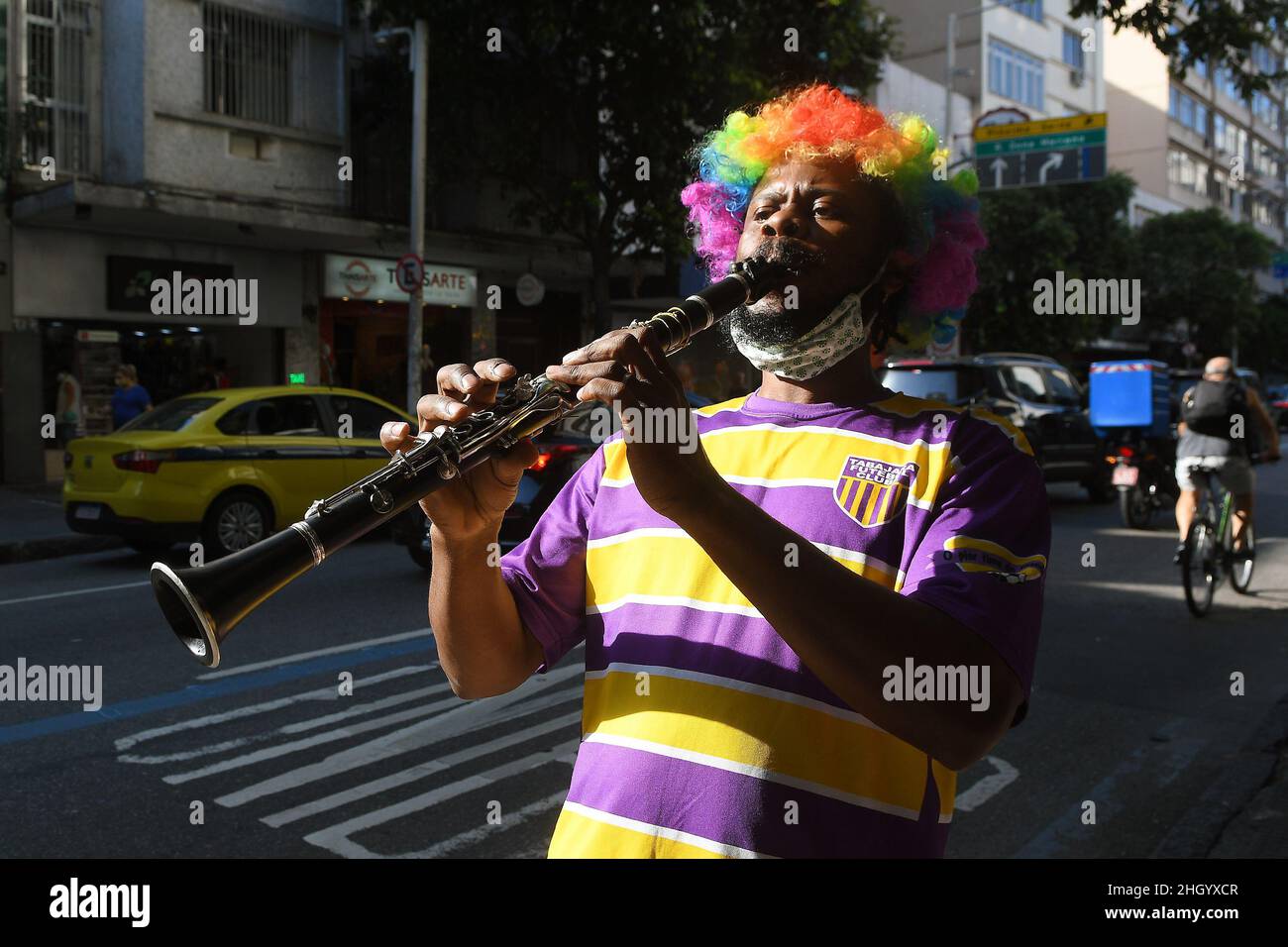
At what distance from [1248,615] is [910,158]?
7.38 metres

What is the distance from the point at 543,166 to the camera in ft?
58.8

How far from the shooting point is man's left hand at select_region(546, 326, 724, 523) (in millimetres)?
1376

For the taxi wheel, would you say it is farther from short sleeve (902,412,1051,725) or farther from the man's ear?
short sleeve (902,412,1051,725)

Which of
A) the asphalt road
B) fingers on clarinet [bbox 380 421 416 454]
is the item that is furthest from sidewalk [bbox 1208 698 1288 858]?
fingers on clarinet [bbox 380 421 416 454]

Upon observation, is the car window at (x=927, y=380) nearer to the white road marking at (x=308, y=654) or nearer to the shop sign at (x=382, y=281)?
the white road marking at (x=308, y=654)

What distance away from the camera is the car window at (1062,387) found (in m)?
14.6

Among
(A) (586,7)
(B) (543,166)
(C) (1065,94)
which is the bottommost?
(B) (543,166)

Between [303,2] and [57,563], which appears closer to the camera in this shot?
[57,563]

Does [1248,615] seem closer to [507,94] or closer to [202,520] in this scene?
[202,520]

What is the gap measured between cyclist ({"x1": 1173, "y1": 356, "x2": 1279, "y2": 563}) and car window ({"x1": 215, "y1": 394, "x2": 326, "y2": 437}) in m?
7.48

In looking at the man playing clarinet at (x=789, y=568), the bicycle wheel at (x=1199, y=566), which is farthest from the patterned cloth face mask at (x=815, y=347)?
the bicycle wheel at (x=1199, y=566)

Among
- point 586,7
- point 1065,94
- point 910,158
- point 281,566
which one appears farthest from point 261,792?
point 1065,94

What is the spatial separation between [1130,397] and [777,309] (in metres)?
13.1

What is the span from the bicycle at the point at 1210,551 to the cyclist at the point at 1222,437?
2.6 inches
